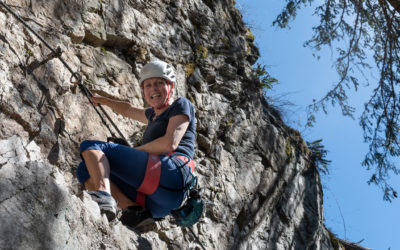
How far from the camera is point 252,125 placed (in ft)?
25.8

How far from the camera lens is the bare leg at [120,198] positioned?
12.6ft

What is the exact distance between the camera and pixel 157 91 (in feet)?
13.7

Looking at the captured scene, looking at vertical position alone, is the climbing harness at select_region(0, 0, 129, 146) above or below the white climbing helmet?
below

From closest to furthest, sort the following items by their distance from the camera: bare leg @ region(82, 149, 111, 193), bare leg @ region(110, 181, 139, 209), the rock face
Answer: the rock face, bare leg @ region(82, 149, 111, 193), bare leg @ region(110, 181, 139, 209)

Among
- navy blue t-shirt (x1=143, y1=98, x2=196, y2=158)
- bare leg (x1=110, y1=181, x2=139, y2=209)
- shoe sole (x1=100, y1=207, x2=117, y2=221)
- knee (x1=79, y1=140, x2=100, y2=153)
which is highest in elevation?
navy blue t-shirt (x1=143, y1=98, x2=196, y2=158)

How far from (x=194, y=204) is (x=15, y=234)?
6.31ft

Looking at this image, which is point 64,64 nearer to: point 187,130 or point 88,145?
point 88,145

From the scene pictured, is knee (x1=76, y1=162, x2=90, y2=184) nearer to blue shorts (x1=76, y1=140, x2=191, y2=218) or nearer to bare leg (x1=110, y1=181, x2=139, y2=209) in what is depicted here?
blue shorts (x1=76, y1=140, x2=191, y2=218)

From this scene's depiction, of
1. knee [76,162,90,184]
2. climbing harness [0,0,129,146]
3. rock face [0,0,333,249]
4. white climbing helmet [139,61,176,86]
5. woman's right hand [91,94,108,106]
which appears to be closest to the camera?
rock face [0,0,333,249]

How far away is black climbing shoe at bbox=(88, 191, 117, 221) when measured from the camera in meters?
3.21

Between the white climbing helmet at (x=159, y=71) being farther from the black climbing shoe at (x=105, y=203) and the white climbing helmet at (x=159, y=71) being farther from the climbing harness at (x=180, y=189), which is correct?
the black climbing shoe at (x=105, y=203)

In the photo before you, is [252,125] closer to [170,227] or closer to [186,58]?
[186,58]

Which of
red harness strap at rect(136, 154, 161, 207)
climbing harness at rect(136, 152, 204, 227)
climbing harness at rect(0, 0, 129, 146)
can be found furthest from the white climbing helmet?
red harness strap at rect(136, 154, 161, 207)

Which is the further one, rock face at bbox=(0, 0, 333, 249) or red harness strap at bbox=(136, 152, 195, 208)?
red harness strap at bbox=(136, 152, 195, 208)
